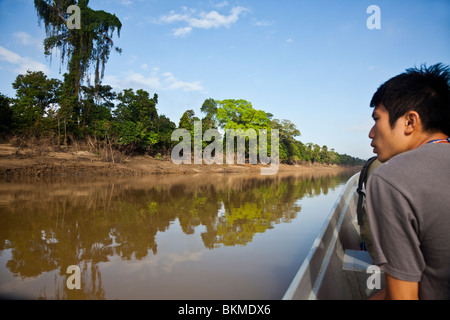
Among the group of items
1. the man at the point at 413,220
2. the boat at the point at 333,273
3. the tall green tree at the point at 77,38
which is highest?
the tall green tree at the point at 77,38

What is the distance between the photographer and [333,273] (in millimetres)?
2305

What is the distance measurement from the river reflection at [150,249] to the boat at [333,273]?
697 millimetres

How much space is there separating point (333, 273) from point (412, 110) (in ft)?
5.70

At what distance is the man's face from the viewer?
1.13 metres

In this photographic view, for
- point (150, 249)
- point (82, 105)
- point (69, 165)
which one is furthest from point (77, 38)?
point (150, 249)

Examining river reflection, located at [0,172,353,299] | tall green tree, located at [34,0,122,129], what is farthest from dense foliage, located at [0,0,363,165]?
river reflection, located at [0,172,353,299]

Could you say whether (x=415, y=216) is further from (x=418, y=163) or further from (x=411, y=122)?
(x=411, y=122)

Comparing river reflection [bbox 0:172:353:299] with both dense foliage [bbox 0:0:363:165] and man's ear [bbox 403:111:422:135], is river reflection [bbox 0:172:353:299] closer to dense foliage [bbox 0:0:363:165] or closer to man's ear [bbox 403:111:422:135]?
man's ear [bbox 403:111:422:135]

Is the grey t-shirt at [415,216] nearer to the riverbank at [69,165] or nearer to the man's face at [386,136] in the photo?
the man's face at [386,136]

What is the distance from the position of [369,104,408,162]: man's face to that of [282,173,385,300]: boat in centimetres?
92

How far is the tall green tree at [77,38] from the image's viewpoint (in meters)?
23.0

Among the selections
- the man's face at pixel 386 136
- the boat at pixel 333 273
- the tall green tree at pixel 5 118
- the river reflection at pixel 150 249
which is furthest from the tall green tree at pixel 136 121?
the man's face at pixel 386 136
